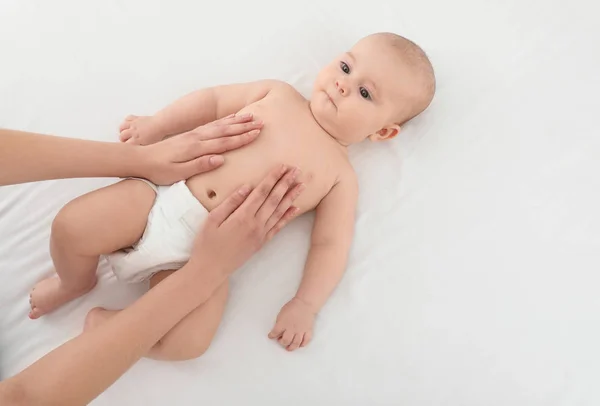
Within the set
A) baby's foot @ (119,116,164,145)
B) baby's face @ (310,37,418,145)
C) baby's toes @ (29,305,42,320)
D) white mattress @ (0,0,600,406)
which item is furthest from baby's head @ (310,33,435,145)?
baby's toes @ (29,305,42,320)

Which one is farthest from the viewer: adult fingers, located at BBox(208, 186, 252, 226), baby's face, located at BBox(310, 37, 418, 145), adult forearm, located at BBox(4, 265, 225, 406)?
baby's face, located at BBox(310, 37, 418, 145)

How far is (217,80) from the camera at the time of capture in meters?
1.35

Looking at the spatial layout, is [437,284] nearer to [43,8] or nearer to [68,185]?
[68,185]

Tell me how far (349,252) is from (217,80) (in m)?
0.50

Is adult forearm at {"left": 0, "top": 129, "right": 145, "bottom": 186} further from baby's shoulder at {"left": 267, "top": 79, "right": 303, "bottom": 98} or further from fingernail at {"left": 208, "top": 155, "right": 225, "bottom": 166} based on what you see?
baby's shoulder at {"left": 267, "top": 79, "right": 303, "bottom": 98}

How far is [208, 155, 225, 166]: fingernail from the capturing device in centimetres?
111

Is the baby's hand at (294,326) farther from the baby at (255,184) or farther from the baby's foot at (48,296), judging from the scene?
the baby's foot at (48,296)

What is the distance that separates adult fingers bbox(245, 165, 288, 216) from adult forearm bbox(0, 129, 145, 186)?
0.21 m

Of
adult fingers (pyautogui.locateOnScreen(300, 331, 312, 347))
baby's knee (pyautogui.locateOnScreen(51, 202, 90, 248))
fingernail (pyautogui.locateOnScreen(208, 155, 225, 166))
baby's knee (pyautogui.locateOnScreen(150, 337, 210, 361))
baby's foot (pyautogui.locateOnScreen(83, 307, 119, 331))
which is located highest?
baby's knee (pyautogui.locateOnScreen(51, 202, 90, 248))

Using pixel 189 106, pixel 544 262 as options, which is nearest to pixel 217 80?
pixel 189 106

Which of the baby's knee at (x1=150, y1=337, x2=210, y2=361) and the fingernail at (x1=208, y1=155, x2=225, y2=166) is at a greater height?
the fingernail at (x1=208, y1=155, x2=225, y2=166)

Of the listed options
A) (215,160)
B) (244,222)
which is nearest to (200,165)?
(215,160)

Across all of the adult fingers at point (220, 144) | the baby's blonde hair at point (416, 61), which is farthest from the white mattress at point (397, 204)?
the adult fingers at point (220, 144)

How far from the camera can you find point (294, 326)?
1.12 m
